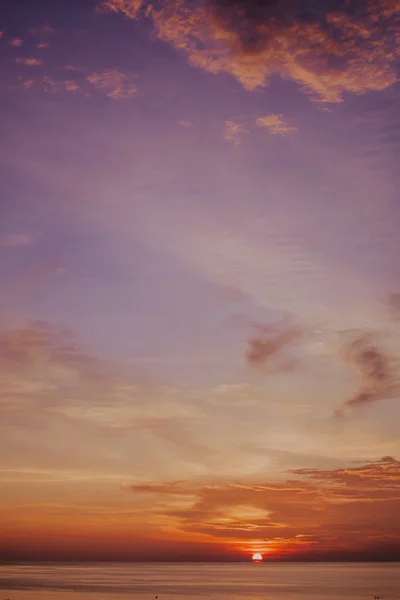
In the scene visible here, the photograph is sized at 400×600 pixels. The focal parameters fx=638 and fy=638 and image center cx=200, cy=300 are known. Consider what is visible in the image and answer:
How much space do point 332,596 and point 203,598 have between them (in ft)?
127

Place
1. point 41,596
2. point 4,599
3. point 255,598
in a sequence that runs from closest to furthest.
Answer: point 4,599
point 41,596
point 255,598

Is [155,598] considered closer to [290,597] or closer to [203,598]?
[203,598]

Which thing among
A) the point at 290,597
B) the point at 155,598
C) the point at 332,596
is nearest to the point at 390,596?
the point at 332,596

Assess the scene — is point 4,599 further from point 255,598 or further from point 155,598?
point 255,598

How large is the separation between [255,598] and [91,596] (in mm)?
43990

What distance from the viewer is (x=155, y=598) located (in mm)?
169625

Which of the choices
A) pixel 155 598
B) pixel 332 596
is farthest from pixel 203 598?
pixel 332 596

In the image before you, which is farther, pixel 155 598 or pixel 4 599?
pixel 155 598

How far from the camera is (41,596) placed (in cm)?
16038

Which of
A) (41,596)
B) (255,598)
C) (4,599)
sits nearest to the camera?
(4,599)

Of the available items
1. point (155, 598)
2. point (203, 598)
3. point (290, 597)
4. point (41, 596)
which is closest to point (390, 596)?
point (290, 597)

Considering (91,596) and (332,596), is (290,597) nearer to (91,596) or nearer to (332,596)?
(332,596)

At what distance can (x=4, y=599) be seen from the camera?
5856 inches

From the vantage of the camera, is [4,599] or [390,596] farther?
[390,596]
